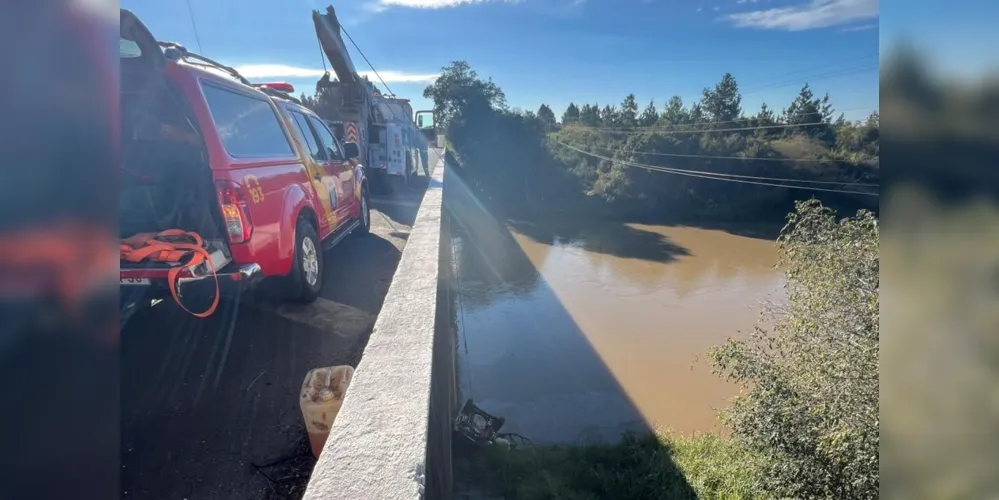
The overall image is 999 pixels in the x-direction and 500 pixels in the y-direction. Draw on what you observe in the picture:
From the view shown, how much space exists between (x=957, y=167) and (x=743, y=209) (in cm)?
3569

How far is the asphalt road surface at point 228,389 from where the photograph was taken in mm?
2607

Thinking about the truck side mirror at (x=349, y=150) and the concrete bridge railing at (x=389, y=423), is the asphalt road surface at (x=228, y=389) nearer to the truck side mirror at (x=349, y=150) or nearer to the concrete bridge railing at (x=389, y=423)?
the concrete bridge railing at (x=389, y=423)

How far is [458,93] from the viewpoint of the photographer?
3747cm

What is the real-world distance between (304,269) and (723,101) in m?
44.4

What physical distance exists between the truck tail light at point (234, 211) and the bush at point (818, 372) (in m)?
4.71

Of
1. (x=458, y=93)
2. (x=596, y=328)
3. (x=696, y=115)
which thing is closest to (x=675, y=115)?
(x=696, y=115)

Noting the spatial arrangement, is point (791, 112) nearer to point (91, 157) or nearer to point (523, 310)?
point (523, 310)

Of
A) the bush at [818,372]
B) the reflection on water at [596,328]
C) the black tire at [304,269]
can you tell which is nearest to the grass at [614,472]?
the bush at [818,372]

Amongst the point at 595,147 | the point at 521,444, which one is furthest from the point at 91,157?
the point at 595,147

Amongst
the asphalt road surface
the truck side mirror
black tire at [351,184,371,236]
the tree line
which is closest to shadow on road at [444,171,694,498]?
black tire at [351,184,371,236]

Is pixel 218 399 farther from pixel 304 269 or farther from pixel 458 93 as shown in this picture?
pixel 458 93

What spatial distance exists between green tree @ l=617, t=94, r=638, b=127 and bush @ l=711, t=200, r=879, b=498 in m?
40.3

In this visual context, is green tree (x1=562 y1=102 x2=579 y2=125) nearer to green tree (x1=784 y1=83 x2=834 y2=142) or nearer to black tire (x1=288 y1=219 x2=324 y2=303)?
green tree (x1=784 y1=83 x2=834 y2=142)

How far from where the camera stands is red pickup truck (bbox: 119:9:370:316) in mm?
3342
